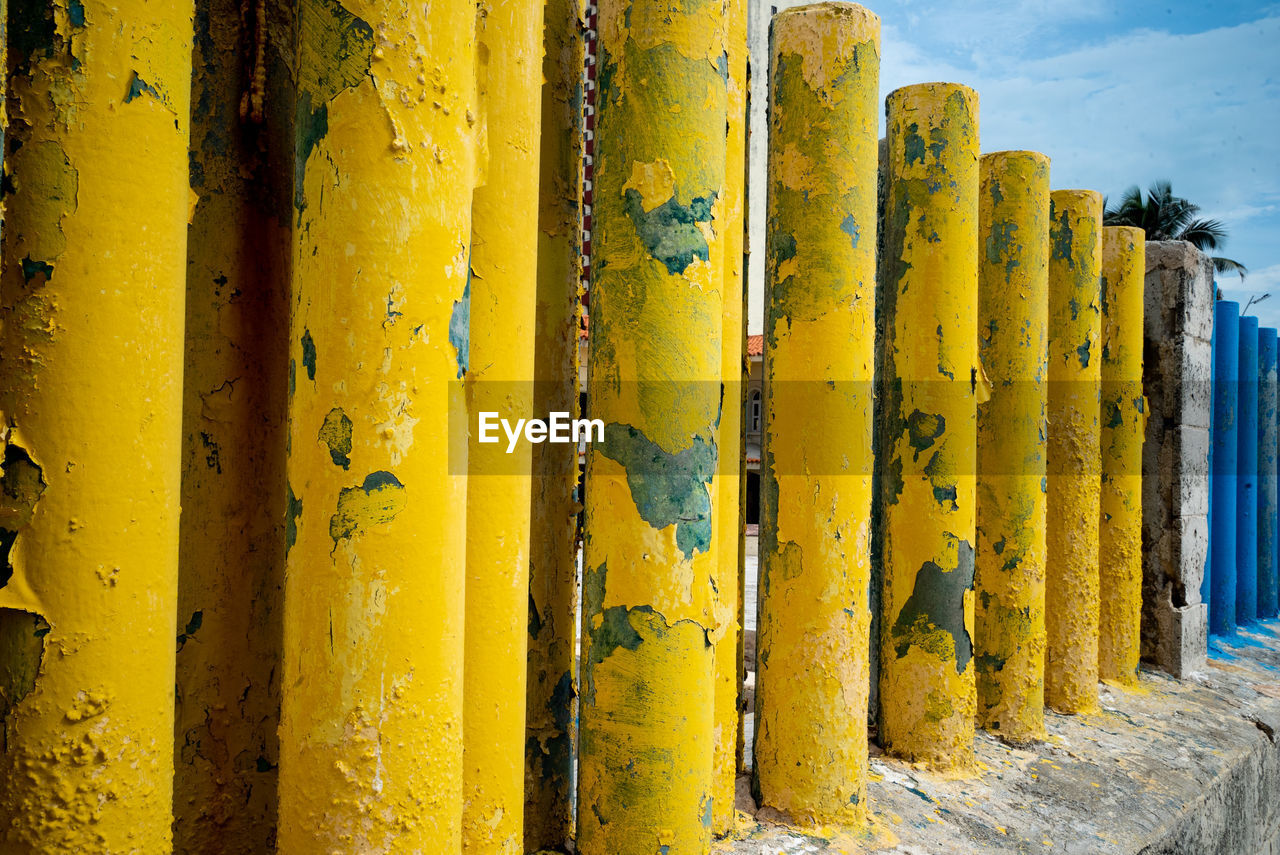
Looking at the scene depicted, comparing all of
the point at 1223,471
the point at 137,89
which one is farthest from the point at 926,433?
the point at 1223,471

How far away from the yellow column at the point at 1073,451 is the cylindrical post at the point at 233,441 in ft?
12.6

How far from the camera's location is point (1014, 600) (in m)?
3.64

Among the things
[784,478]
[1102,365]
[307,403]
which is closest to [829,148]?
[784,478]

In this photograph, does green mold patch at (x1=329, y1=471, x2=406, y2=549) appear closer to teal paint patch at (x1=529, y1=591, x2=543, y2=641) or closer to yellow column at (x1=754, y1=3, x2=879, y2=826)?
teal paint patch at (x1=529, y1=591, x2=543, y2=641)

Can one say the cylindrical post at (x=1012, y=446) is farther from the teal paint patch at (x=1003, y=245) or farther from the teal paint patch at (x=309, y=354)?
the teal paint patch at (x=309, y=354)

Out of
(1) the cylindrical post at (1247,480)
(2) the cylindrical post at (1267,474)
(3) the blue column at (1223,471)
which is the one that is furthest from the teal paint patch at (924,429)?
(2) the cylindrical post at (1267,474)

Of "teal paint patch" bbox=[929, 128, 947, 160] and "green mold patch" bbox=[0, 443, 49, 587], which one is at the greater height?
"teal paint patch" bbox=[929, 128, 947, 160]

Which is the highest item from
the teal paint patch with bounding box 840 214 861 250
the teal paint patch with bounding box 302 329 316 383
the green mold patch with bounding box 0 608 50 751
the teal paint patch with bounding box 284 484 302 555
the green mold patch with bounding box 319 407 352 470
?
the teal paint patch with bounding box 840 214 861 250

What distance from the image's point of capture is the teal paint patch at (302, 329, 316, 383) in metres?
1.60

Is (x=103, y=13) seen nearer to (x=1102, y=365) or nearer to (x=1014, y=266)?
(x=1014, y=266)

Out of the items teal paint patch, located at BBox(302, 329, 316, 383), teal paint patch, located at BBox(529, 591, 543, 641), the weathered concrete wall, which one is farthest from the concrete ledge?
teal paint patch, located at BBox(302, 329, 316, 383)

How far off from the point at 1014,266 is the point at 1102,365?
1.42 metres

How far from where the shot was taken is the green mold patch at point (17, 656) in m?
1.38

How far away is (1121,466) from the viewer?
15.1 ft
